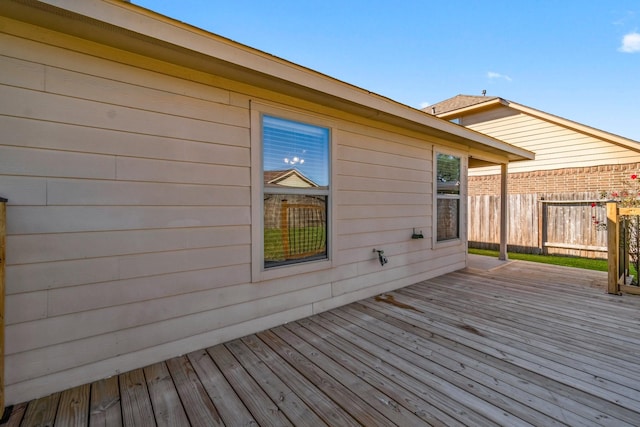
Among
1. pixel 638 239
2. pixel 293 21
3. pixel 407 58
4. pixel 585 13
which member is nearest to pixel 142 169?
pixel 293 21

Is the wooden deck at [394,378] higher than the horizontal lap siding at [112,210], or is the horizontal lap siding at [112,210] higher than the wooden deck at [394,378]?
the horizontal lap siding at [112,210]

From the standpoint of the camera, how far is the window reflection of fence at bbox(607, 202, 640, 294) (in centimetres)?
379

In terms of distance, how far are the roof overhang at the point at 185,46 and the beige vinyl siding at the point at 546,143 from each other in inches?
288

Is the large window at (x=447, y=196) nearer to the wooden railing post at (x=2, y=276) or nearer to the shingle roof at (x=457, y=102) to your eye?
the wooden railing post at (x=2, y=276)

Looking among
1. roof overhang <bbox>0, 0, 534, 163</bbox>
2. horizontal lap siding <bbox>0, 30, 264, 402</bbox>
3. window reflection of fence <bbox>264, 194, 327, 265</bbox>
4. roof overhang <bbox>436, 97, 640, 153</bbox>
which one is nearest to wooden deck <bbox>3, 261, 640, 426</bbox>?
horizontal lap siding <bbox>0, 30, 264, 402</bbox>

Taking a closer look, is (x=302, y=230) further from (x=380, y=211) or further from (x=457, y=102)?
(x=457, y=102)

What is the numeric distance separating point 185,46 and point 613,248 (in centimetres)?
562

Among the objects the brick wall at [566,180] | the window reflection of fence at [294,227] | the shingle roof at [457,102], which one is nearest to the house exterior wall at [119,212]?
the window reflection of fence at [294,227]

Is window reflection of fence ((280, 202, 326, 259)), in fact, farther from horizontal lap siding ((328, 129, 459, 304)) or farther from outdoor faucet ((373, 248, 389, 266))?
outdoor faucet ((373, 248, 389, 266))

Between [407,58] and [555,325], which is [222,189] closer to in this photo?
[555,325]

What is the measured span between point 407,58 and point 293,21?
12.8 ft

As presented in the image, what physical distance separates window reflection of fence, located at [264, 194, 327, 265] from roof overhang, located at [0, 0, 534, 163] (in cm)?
107

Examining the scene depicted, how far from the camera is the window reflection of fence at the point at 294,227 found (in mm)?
2801

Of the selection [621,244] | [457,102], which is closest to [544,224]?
[621,244]
